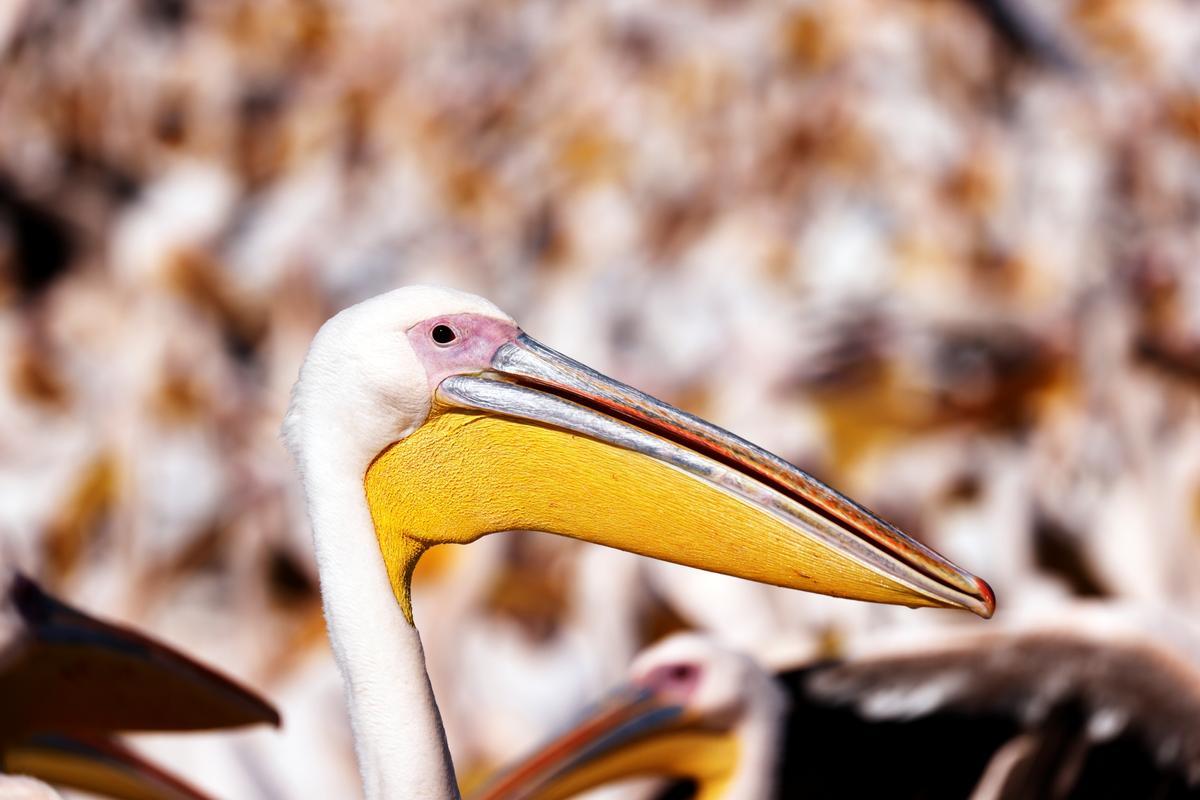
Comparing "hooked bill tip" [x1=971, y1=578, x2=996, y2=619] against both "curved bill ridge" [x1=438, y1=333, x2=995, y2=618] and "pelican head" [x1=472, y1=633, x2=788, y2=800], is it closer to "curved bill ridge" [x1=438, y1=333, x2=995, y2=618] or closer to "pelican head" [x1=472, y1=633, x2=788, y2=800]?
"curved bill ridge" [x1=438, y1=333, x2=995, y2=618]

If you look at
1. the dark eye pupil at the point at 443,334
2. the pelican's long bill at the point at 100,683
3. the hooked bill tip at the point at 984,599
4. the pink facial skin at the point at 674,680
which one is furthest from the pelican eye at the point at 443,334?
the pink facial skin at the point at 674,680

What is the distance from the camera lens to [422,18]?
7.94 meters

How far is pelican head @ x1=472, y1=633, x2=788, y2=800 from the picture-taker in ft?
7.07

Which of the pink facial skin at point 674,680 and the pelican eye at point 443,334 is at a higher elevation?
the pelican eye at point 443,334

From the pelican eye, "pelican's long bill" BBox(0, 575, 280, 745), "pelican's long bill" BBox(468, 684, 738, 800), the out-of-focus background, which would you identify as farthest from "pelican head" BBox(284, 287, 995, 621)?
"pelican's long bill" BBox(468, 684, 738, 800)

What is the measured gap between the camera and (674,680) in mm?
2273

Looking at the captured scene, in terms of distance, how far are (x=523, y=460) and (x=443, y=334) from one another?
14cm

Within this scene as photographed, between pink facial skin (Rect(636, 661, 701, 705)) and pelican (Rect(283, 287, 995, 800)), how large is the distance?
889mm

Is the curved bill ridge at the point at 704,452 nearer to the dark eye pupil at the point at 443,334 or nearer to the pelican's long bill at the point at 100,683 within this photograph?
the dark eye pupil at the point at 443,334

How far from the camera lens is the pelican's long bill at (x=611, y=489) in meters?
1.32

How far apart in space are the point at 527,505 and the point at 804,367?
2899mm

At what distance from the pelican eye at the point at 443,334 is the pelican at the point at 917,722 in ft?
3.06

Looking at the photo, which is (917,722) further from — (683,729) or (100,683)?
(100,683)

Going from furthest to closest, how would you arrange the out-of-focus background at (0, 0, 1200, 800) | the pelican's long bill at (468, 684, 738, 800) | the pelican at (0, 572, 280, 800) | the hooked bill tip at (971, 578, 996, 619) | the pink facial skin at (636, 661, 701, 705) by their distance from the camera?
the out-of-focus background at (0, 0, 1200, 800) < the pink facial skin at (636, 661, 701, 705) < the pelican's long bill at (468, 684, 738, 800) < the pelican at (0, 572, 280, 800) < the hooked bill tip at (971, 578, 996, 619)
